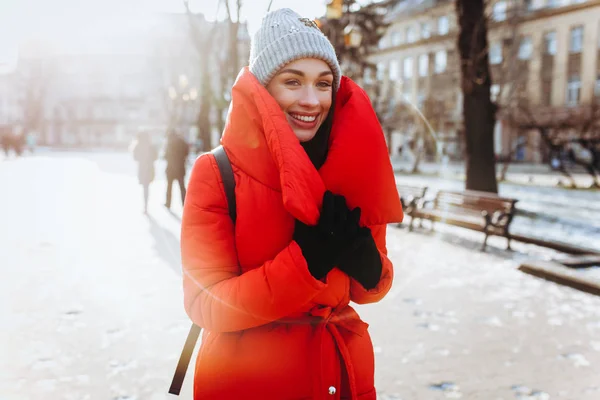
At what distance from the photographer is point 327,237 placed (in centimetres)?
146

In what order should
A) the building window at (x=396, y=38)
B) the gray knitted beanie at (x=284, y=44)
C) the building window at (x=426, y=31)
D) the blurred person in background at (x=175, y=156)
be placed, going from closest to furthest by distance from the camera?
the gray knitted beanie at (x=284, y=44) < the blurred person in background at (x=175, y=156) < the building window at (x=426, y=31) < the building window at (x=396, y=38)

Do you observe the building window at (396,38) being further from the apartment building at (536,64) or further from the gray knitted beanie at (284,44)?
the gray knitted beanie at (284,44)

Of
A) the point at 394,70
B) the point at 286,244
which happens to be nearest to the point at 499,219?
the point at 286,244

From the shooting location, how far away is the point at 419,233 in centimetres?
1157

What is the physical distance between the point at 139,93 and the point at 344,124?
8619 cm

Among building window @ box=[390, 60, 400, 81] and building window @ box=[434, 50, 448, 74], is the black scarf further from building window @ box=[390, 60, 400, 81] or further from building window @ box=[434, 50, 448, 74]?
building window @ box=[390, 60, 400, 81]

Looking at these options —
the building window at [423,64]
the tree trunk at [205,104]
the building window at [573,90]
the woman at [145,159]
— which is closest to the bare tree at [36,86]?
the tree trunk at [205,104]

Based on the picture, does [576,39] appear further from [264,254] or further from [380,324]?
[264,254]

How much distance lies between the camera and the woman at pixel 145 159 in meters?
13.0

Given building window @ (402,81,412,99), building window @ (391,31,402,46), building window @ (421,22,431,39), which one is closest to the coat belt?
building window @ (421,22,431,39)

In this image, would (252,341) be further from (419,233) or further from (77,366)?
(419,233)

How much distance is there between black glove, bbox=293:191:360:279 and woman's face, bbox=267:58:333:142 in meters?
0.37

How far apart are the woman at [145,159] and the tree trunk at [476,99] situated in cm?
771

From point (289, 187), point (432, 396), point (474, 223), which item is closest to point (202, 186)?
point (289, 187)
